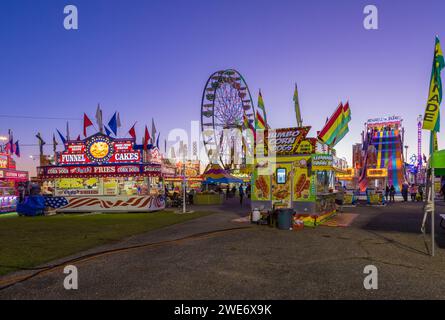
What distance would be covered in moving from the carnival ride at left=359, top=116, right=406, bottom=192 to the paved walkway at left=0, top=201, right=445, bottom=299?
3651 cm

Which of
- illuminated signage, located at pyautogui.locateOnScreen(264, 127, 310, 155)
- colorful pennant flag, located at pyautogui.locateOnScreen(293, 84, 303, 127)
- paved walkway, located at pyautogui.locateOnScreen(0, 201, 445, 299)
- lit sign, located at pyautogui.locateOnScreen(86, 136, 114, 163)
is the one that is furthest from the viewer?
lit sign, located at pyautogui.locateOnScreen(86, 136, 114, 163)

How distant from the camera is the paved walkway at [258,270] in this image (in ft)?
18.8

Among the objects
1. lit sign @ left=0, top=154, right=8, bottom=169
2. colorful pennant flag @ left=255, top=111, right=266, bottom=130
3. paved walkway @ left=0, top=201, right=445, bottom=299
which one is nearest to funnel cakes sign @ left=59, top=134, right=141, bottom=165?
lit sign @ left=0, top=154, right=8, bottom=169

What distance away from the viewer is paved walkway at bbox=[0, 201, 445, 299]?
5.72 meters

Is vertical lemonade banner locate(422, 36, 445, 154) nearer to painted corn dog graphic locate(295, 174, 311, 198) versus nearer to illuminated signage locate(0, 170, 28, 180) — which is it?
painted corn dog graphic locate(295, 174, 311, 198)

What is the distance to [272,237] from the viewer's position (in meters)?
11.4

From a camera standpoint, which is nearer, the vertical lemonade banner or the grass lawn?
the grass lawn

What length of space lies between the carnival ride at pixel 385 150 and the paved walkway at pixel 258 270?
36.5 m

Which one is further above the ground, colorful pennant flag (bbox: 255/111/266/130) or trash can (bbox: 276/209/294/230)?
colorful pennant flag (bbox: 255/111/266/130)

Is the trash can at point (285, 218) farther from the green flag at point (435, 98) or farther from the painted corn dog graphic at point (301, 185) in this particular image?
the green flag at point (435, 98)

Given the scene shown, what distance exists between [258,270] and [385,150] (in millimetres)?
48287

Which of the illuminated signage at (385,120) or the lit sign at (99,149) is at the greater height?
the illuminated signage at (385,120)

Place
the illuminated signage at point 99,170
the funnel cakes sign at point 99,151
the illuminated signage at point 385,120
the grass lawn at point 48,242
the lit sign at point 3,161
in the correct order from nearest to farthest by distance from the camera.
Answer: the grass lawn at point 48,242 → the illuminated signage at point 99,170 → the funnel cakes sign at point 99,151 → the lit sign at point 3,161 → the illuminated signage at point 385,120

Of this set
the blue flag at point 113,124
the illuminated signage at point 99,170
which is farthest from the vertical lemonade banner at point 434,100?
the blue flag at point 113,124
